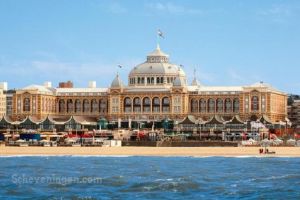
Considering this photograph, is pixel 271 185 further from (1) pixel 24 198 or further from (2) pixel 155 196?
(1) pixel 24 198

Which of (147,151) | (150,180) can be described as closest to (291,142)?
(147,151)

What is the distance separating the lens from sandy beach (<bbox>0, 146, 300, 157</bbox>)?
511ft

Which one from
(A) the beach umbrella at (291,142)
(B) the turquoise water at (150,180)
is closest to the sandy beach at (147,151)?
(A) the beach umbrella at (291,142)

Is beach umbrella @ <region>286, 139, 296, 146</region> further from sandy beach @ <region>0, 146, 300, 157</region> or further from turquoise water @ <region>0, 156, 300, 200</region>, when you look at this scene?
turquoise water @ <region>0, 156, 300, 200</region>

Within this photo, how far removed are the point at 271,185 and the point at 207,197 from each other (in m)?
12.3

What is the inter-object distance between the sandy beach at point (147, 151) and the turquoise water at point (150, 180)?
27783mm

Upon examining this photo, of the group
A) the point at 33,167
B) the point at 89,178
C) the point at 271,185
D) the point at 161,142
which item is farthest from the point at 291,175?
the point at 161,142

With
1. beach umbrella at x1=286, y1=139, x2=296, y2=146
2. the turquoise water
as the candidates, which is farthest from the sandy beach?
the turquoise water

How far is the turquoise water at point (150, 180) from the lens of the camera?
81312 millimetres

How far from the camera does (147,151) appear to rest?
16288 cm

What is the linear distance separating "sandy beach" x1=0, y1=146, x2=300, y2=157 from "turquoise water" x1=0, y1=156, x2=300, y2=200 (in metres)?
27.8

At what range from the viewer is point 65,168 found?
115m

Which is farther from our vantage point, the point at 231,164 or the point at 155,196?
the point at 231,164

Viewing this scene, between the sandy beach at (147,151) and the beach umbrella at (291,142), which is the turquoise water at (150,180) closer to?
the sandy beach at (147,151)
